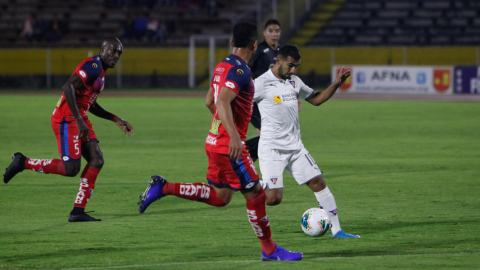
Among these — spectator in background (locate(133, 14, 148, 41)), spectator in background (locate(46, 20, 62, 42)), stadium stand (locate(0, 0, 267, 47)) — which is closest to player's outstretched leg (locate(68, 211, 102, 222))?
stadium stand (locate(0, 0, 267, 47))

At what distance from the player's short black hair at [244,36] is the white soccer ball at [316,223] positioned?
68.3 inches

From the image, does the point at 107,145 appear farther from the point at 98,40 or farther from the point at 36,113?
the point at 98,40

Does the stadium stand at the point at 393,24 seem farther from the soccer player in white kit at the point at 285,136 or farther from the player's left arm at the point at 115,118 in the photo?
the soccer player in white kit at the point at 285,136

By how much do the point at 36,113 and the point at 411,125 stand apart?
36.0ft

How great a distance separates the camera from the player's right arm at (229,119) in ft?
16.5

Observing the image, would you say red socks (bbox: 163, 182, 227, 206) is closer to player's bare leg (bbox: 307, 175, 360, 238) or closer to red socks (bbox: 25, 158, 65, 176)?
player's bare leg (bbox: 307, 175, 360, 238)

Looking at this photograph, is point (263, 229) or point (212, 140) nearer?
point (263, 229)

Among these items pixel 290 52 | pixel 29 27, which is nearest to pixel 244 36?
pixel 290 52

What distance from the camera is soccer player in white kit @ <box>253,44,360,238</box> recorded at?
20.9 feet

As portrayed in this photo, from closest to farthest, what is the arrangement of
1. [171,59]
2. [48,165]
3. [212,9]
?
1. [48,165]
2. [171,59]
3. [212,9]

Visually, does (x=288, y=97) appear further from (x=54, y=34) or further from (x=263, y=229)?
(x=54, y=34)

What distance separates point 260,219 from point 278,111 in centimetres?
155

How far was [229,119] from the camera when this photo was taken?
16.6ft

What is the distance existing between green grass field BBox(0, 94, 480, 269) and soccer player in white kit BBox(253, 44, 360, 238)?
1.35ft
